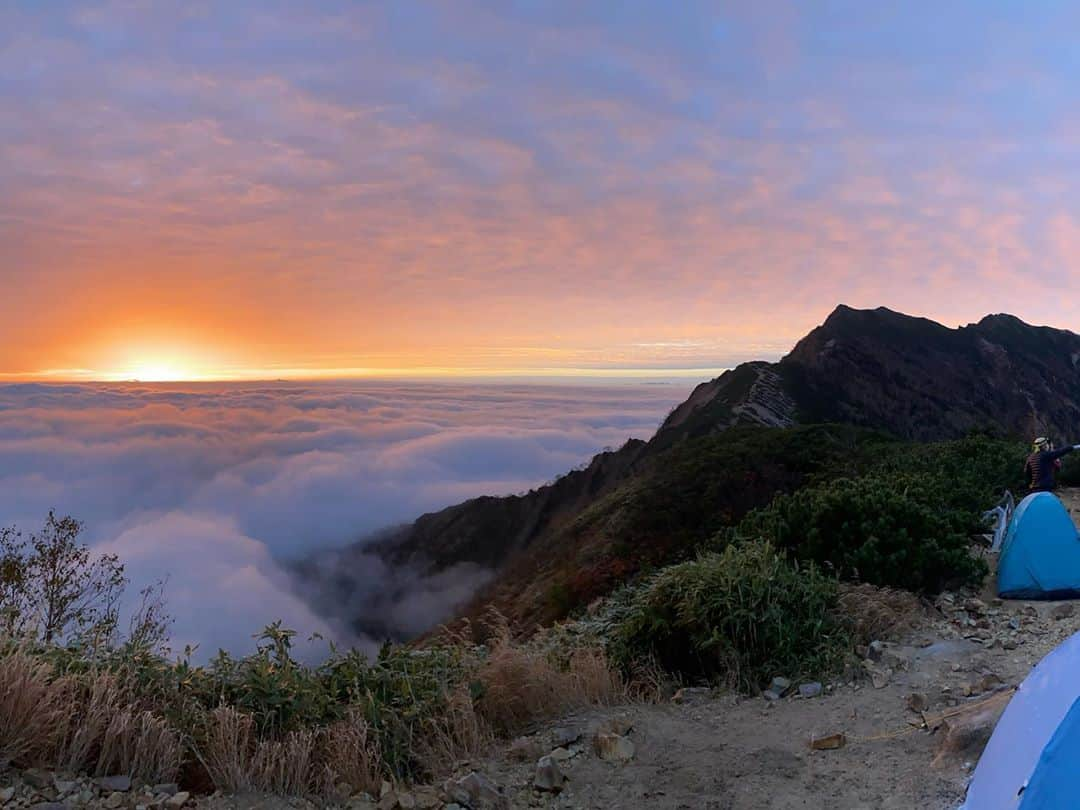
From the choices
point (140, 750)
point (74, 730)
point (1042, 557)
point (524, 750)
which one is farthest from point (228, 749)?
point (1042, 557)

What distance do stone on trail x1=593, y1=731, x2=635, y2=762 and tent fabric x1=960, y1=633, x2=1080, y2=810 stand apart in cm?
181

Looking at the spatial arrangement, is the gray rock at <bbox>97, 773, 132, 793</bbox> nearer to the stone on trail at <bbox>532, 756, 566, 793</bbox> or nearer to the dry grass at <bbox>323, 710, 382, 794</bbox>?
the dry grass at <bbox>323, 710, 382, 794</bbox>

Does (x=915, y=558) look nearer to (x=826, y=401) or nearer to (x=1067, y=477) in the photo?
(x=1067, y=477)

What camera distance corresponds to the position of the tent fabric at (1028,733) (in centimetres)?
300

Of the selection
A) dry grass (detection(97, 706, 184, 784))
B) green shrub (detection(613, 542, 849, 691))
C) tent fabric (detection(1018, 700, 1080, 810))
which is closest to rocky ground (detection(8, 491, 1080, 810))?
→ dry grass (detection(97, 706, 184, 784))

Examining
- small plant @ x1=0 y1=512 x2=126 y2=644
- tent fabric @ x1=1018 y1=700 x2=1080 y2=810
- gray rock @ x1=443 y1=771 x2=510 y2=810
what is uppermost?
tent fabric @ x1=1018 y1=700 x2=1080 y2=810

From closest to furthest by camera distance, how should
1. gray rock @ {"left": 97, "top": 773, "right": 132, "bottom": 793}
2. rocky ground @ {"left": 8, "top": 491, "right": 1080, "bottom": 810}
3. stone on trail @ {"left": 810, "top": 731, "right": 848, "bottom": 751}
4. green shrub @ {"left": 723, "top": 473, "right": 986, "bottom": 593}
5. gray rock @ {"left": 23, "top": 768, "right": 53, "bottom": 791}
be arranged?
gray rock @ {"left": 23, "top": 768, "right": 53, "bottom": 791}, gray rock @ {"left": 97, "top": 773, "right": 132, "bottom": 793}, rocky ground @ {"left": 8, "top": 491, "right": 1080, "bottom": 810}, stone on trail @ {"left": 810, "top": 731, "right": 848, "bottom": 751}, green shrub @ {"left": 723, "top": 473, "right": 986, "bottom": 593}

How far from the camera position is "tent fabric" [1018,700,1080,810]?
9.41ft

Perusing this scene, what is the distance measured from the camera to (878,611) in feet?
21.5

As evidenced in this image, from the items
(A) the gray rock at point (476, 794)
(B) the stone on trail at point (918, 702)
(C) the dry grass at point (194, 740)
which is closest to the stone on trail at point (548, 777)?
(A) the gray rock at point (476, 794)

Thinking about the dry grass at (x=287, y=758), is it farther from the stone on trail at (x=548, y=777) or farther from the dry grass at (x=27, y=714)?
the stone on trail at (x=548, y=777)

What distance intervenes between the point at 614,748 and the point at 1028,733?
7.36 feet

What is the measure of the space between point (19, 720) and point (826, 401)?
41741 millimetres

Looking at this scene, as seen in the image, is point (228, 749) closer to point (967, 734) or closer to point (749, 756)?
point (749, 756)
